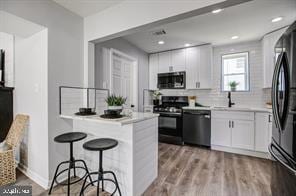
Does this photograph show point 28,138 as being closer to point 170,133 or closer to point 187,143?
point 170,133

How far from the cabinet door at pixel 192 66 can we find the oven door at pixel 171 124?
0.90m

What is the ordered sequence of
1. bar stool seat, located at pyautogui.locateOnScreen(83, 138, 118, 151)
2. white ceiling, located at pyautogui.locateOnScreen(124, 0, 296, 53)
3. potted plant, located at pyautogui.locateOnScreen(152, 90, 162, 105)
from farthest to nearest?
potted plant, located at pyautogui.locateOnScreen(152, 90, 162, 105)
white ceiling, located at pyautogui.locateOnScreen(124, 0, 296, 53)
bar stool seat, located at pyautogui.locateOnScreen(83, 138, 118, 151)

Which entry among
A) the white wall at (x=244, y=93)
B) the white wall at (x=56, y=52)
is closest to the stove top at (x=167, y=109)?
the white wall at (x=244, y=93)

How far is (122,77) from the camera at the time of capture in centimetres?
349

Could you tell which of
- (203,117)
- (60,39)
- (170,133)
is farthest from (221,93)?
(60,39)

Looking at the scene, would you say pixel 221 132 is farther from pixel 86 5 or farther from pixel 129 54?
pixel 86 5

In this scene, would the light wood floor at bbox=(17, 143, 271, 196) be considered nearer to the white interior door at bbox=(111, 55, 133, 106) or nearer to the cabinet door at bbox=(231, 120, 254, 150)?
the cabinet door at bbox=(231, 120, 254, 150)

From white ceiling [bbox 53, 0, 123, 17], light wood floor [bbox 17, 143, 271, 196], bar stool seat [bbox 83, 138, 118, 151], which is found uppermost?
white ceiling [bbox 53, 0, 123, 17]

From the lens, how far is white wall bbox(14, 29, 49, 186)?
1934 mm

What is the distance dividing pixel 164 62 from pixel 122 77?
1422 millimetres

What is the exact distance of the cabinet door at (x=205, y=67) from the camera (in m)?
3.63

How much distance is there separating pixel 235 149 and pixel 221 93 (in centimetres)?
138

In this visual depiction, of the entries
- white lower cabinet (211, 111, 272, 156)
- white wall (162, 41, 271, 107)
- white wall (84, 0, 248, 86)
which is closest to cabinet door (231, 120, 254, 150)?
white lower cabinet (211, 111, 272, 156)

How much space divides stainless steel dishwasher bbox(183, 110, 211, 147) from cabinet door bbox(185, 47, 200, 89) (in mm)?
768
